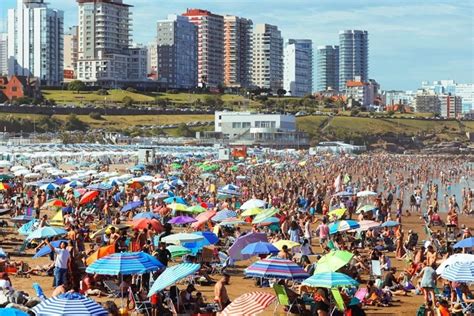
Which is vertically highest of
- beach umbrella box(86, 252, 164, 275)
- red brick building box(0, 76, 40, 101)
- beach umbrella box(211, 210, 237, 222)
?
red brick building box(0, 76, 40, 101)

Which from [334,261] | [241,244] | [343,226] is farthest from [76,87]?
[334,261]

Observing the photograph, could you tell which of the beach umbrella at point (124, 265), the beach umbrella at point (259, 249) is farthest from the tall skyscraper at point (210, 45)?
the beach umbrella at point (124, 265)

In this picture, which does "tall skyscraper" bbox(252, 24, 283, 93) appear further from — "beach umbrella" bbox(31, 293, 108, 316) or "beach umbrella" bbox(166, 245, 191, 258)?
"beach umbrella" bbox(31, 293, 108, 316)

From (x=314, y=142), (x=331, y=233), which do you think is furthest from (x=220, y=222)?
(x=314, y=142)

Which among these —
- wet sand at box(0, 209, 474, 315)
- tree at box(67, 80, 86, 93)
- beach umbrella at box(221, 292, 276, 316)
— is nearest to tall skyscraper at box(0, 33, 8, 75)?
tree at box(67, 80, 86, 93)

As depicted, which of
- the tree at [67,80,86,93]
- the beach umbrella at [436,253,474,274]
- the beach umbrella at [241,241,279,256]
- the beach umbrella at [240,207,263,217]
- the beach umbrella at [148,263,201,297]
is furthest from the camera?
the tree at [67,80,86,93]

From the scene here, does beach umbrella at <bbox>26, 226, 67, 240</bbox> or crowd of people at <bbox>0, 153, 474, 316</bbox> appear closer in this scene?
crowd of people at <bbox>0, 153, 474, 316</bbox>
